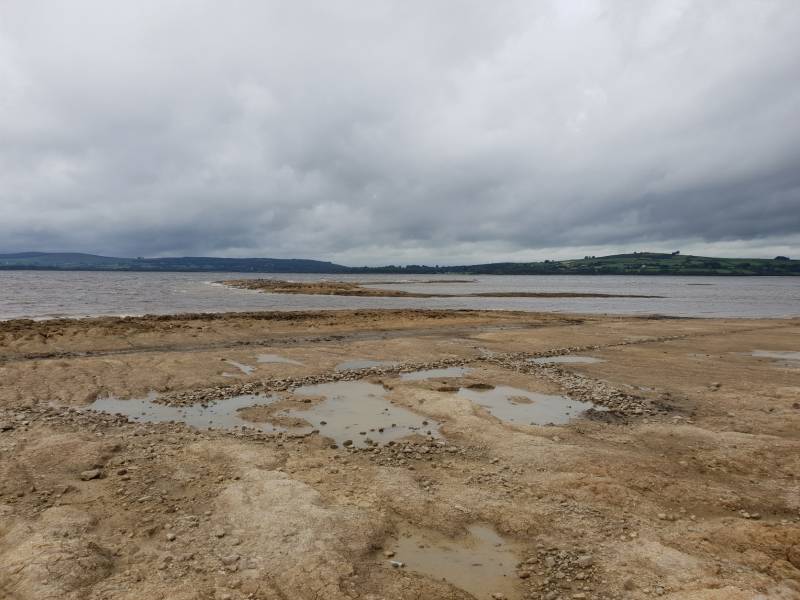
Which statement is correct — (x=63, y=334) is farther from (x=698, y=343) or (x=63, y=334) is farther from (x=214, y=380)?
(x=698, y=343)

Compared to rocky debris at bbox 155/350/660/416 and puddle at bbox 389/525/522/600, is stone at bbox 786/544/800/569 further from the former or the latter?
rocky debris at bbox 155/350/660/416

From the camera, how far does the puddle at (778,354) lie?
28.2m

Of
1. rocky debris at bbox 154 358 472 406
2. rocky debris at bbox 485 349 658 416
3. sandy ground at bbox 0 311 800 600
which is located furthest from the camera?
rocky debris at bbox 154 358 472 406

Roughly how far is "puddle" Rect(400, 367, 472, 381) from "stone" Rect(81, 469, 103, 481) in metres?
12.7

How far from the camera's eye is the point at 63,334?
99.1 ft

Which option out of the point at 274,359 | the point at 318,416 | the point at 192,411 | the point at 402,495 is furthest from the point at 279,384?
the point at 402,495

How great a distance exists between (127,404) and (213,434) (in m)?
5.54

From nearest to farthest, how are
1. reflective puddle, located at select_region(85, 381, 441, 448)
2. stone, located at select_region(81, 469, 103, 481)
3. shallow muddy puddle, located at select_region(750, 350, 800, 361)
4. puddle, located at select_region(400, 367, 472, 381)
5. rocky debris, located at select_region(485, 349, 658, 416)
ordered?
stone, located at select_region(81, 469, 103, 481)
reflective puddle, located at select_region(85, 381, 441, 448)
rocky debris, located at select_region(485, 349, 658, 416)
puddle, located at select_region(400, 367, 472, 381)
shallow muddy puddle, located at select_region(750, 350, 800, 361)

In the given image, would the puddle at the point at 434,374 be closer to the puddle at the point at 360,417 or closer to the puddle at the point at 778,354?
the puddle at the point at 360,417

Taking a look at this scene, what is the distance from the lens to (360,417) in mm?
15391

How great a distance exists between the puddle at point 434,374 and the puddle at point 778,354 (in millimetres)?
19470

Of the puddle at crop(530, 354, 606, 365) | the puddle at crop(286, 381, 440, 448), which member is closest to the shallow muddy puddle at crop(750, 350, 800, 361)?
the puddle at crop(530, 354, 606, 365)

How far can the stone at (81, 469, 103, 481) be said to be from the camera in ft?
32.5

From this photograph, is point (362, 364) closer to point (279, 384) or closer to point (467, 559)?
point (279, 384)
